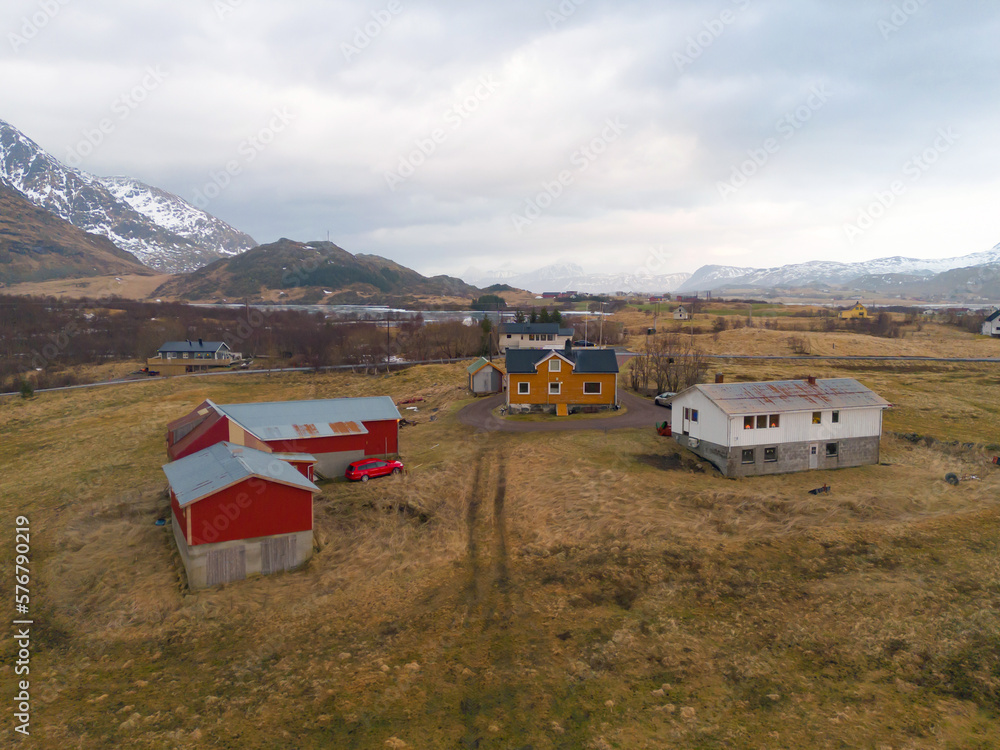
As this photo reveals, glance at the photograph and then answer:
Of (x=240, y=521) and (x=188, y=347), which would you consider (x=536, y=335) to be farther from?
(x=188, y=347)

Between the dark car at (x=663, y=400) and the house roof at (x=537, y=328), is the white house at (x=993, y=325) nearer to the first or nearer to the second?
the house roof at (x=537, y=328)

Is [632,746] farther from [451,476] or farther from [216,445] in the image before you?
[216,445]

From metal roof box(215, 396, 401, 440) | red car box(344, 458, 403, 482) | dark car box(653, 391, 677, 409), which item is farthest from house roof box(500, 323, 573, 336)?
red car box(344, 458, 403, 482)

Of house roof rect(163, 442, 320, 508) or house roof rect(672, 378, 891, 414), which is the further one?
house roof rect(672, 378, 891, 414)

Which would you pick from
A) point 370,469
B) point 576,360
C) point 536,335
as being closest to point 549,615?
point 370,469

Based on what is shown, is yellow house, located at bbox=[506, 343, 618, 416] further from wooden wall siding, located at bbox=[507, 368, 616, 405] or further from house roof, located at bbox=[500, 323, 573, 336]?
house roof, located at bbox=[500, 323, 573, 336]

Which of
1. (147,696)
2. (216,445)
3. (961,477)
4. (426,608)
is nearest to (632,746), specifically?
(426,608)

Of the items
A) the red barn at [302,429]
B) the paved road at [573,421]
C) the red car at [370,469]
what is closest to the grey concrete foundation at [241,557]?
the red barn at [302,429]
